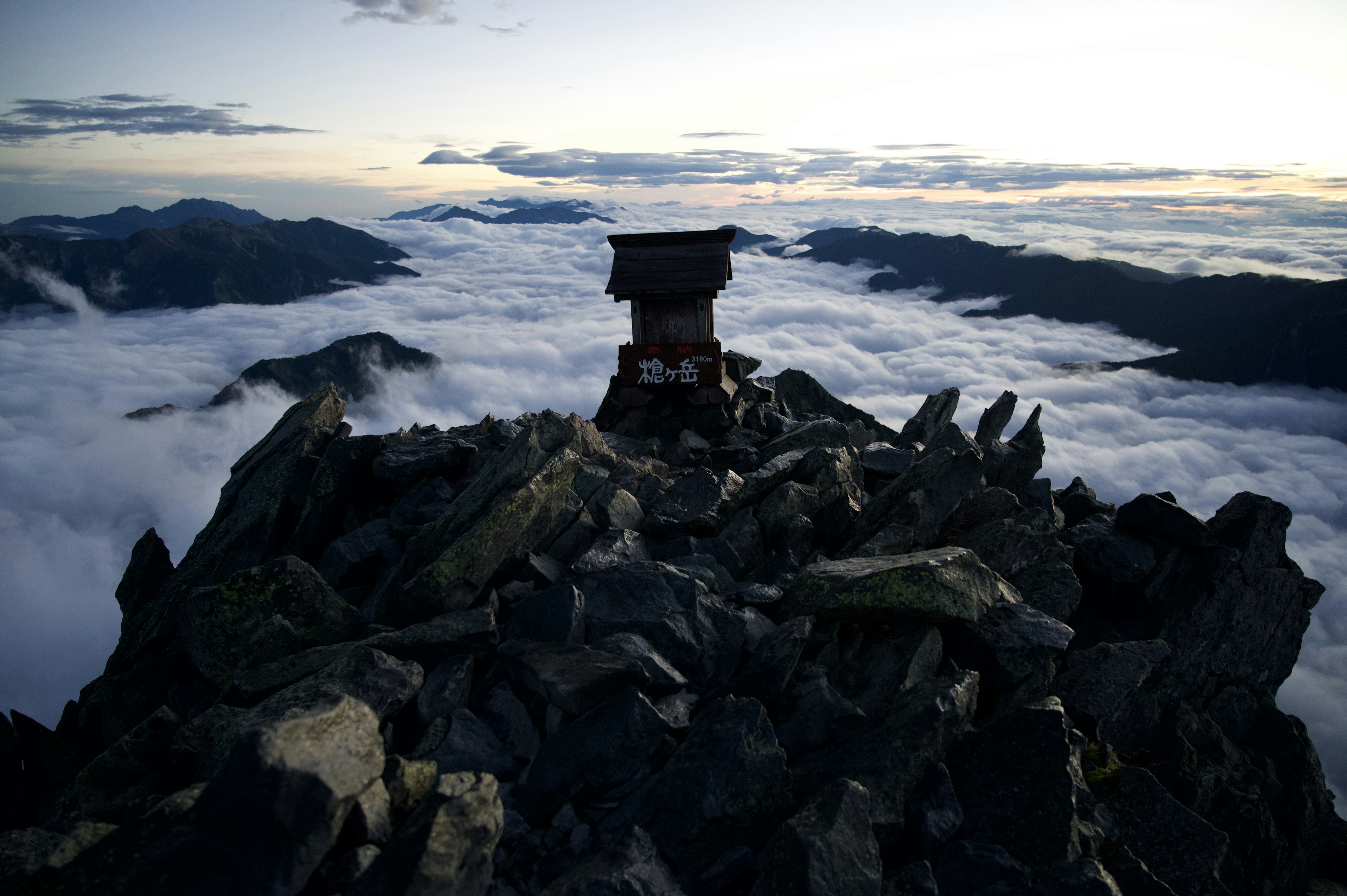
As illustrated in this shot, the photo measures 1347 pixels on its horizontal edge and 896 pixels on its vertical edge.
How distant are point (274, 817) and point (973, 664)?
739 centimetres

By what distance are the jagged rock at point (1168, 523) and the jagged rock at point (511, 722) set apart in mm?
11840

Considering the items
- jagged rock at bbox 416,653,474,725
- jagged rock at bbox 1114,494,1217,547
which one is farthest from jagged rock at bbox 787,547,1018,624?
jagged rock at bbox 1114,494,1217,547

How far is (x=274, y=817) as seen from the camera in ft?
13.9

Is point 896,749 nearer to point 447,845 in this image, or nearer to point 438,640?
point 447,845

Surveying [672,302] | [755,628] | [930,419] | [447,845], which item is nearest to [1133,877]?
[755,628]

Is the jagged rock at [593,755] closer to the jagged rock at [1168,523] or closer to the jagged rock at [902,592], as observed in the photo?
the jagged rock at [902,592]

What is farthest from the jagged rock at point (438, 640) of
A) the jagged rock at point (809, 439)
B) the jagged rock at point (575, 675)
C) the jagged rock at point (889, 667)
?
the jagged rock at point (809, 439)

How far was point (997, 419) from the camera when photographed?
19.8 metres

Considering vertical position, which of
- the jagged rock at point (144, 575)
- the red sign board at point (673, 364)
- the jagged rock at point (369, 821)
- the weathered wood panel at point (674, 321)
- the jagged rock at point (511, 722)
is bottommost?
the jagged rock at point (144, 575)

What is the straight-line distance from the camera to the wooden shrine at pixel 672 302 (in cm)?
2078

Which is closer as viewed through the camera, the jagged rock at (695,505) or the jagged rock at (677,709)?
the jagged rock at (677,709)

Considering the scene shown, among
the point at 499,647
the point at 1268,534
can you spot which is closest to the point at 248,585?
the point at 499,647

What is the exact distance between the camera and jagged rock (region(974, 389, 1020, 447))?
19.2 metres

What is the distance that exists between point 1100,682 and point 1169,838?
214 cm
